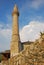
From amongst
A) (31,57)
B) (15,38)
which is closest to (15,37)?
(15,38)

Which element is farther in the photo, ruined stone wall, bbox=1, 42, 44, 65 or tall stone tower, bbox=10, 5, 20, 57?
tall stone tower, bbox=10, 5, 20, 57

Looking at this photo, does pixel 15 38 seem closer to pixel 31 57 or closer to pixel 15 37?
pixel 15 37

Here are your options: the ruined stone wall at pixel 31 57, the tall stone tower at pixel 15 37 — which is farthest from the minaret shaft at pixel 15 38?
the ruined stone wall at pixel 31 57

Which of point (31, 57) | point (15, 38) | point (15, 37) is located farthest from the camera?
point (15, 37)

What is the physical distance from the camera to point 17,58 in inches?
233

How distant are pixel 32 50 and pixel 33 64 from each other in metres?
0.55

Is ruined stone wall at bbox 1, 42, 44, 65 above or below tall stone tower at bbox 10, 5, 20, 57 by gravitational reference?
below

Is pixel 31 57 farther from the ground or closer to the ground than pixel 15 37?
closer to the ground

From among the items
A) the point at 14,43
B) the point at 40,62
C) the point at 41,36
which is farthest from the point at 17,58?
the point at 14,43

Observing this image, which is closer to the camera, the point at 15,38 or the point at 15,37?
the point at 15,38

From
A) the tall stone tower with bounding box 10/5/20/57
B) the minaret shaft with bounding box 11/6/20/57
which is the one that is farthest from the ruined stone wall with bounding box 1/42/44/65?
the minaret shaft with bounding box 11/6/20/57

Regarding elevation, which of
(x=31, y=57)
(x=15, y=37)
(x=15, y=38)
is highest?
(x=15, y=37)

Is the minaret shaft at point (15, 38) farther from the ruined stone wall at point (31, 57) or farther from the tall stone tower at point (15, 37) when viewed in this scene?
the ruined stone wall at point (31, 57)

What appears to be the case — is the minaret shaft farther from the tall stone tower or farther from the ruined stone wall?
the ruined stone wall
